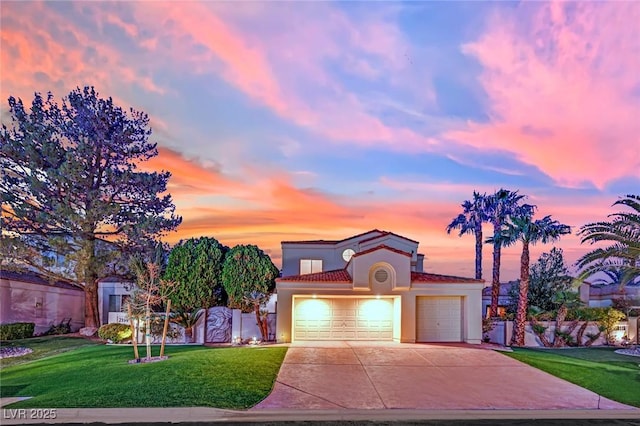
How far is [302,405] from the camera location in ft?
39.1

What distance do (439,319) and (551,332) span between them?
20.5 ft

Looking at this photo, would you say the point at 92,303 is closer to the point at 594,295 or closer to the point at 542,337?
the point at 542,337

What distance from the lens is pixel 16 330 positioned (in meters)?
24.2

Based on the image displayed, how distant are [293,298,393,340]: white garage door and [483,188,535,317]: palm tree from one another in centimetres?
756

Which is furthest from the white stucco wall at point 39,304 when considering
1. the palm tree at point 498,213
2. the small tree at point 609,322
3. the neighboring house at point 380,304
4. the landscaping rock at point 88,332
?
the small tree at point 609,322

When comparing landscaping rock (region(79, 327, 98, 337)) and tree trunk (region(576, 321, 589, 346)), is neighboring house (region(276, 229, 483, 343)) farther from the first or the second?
landscaping rock (region(79, 327, 98, 337))

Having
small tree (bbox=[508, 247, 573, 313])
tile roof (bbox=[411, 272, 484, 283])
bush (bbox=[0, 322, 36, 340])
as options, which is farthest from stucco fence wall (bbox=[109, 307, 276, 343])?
small tree (bbox=[508, 247, 573, 313])

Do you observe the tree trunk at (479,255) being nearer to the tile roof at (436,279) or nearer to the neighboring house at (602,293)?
the neighboring house at (602,293)

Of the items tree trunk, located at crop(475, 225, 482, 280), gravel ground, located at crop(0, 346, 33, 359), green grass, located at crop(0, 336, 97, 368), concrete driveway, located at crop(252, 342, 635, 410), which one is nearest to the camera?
concrete driveway, located at crop(252, 342, 635, 410)

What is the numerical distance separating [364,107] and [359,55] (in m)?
2.87

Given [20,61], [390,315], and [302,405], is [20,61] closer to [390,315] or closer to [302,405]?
[302,405]

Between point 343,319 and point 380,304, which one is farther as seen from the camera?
point 380,304

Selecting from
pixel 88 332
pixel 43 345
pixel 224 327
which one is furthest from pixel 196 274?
pixel 43 345

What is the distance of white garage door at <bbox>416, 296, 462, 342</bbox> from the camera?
925 inches
